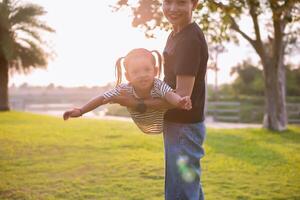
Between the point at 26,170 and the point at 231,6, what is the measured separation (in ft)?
14.3

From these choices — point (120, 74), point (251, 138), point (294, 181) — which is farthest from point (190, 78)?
point (251, 138)

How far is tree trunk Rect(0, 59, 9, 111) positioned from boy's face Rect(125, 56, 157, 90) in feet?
90.6

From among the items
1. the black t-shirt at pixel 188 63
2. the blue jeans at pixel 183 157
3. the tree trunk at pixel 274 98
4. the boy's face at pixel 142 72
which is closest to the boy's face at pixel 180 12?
the black t-shirt at pixel 188 63

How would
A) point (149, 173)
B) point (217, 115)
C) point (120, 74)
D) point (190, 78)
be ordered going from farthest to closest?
1. point (217, 115)
2. point (149, 173)
3. point (120, 74)
4. point (190, 78)

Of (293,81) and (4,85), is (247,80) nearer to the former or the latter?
(293,81)

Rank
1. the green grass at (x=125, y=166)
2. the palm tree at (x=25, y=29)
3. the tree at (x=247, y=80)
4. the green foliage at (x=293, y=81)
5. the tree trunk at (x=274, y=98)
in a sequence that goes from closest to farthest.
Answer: the green grass at (x=125, y=166), the tree trunk at (x=274, y=98), the palm tree at (x=25, y=29), the green foliage at (x=293, y=81), the tree at (x=247, y=80)

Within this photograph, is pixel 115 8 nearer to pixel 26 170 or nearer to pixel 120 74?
pixel 26 170

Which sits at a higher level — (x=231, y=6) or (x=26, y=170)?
(x=231, y=6)

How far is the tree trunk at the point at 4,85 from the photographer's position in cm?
2922

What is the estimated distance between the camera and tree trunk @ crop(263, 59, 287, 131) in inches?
655

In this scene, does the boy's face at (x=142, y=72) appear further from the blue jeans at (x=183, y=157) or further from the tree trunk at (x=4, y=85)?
the tree trunk at (x=4, y=85)

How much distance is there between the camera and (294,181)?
7.49 metres

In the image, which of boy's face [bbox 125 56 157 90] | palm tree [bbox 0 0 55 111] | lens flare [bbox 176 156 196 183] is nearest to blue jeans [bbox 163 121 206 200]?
lens flare [bbox 176 156 196 183]

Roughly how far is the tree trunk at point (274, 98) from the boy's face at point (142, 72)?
14346 mm
